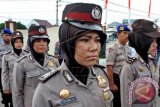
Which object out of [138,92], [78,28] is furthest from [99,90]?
[138,92]

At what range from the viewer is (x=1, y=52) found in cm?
828

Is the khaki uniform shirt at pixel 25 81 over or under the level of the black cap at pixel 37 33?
under

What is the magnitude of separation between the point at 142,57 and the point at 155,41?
0.22 m

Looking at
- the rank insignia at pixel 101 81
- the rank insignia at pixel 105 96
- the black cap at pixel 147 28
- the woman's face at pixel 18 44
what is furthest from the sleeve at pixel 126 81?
the woman's face at pixel 18 44

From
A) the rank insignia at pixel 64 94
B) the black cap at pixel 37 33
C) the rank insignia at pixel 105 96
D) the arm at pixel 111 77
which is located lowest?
the arm at pixel 111 77

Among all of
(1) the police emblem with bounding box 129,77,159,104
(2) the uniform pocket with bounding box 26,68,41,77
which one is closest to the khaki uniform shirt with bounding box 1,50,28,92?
(2) the uniform pocket with bounding box 26,68,41,77

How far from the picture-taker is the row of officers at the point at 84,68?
6.75ft

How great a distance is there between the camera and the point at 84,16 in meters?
2.10

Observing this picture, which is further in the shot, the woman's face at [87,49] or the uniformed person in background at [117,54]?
the uniformed person in background at [117,54]

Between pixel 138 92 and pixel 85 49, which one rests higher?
pixel 85 49

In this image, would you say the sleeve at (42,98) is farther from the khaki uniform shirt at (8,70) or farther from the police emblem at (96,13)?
the khaki uniform shirt at (8,70)

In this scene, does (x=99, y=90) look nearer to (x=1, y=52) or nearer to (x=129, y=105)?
(x=129, y=105)

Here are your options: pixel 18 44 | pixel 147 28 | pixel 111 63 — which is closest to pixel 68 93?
pixel 147 28

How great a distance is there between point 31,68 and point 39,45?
33 centimetres
